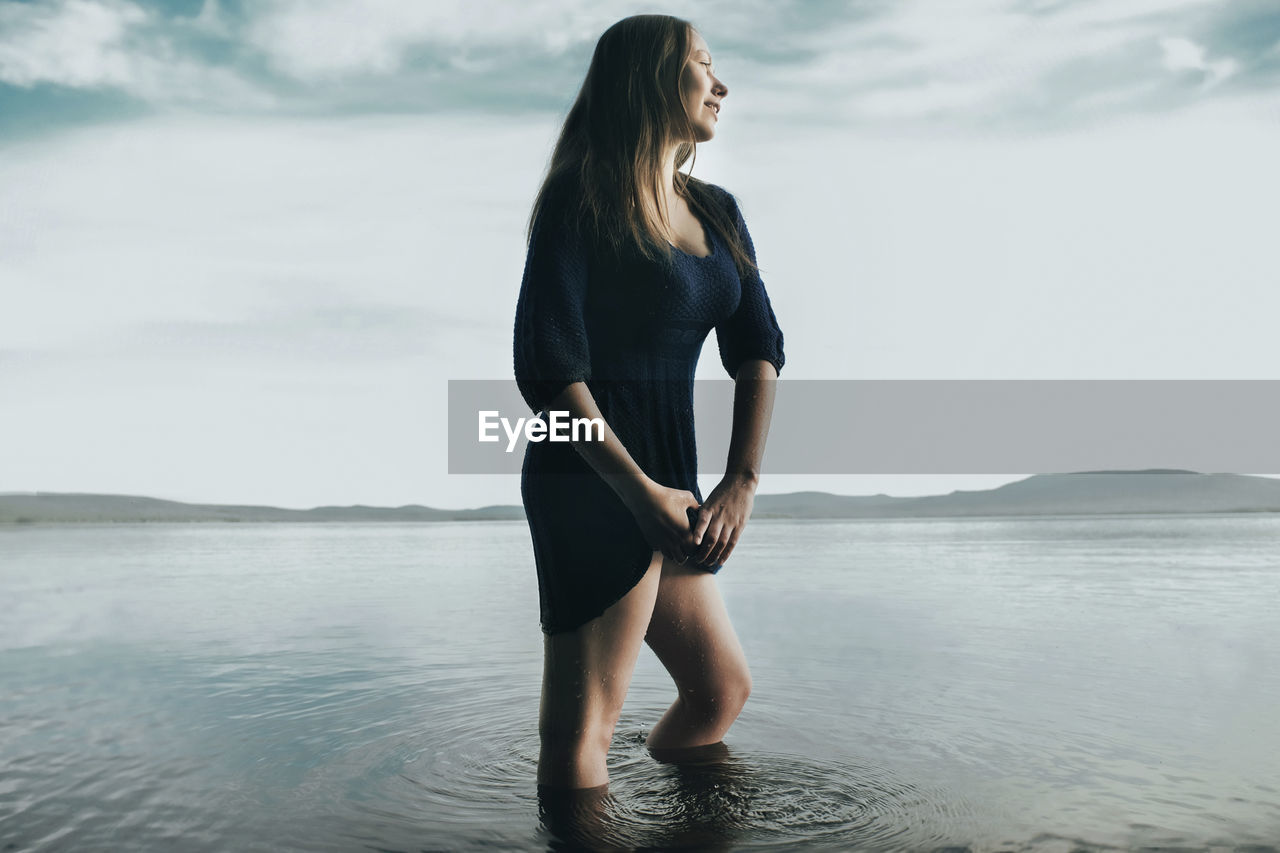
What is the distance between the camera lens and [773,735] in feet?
10.8

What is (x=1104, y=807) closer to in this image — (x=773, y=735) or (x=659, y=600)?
(x=773, y=735)

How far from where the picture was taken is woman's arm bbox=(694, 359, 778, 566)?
1.99m

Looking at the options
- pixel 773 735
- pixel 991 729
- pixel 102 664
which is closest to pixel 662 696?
pixel 773 735

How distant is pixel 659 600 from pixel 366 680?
264cm

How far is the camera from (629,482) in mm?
1884

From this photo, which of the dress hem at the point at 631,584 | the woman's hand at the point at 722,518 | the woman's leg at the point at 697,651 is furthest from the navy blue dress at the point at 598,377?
the woman's leg at the point at 697,651

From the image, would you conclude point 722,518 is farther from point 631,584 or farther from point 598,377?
point 598,377

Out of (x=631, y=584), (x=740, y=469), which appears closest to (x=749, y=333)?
(x=740, y=469)

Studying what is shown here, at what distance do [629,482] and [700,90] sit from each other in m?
0.82

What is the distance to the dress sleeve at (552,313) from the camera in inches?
73.6

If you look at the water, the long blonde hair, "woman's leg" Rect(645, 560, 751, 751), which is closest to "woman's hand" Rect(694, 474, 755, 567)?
"woman's leg" Rect(645, 560, 751, 751)

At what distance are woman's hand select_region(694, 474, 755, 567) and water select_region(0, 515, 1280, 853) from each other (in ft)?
2.17

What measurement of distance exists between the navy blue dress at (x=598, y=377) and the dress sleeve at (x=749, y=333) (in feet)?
0.49

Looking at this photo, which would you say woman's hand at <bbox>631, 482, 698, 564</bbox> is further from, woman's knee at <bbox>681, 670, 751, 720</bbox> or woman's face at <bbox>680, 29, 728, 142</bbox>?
woman's face at <bbox>680, 29, 728, 142</bbox>
